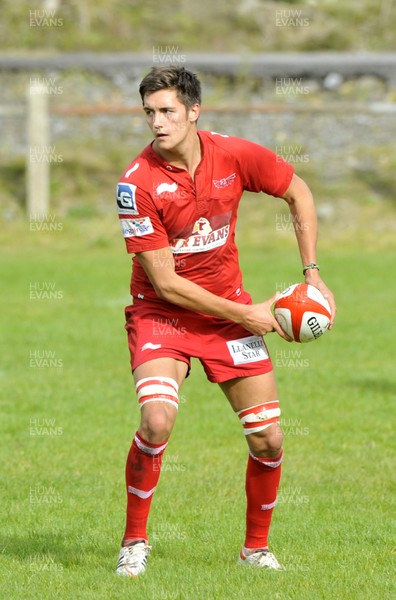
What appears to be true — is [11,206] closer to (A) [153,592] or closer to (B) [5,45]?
(B) [5,45]

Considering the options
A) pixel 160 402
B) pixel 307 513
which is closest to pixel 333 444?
pixel 307 513

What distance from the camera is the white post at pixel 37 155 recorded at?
2256 centimetres

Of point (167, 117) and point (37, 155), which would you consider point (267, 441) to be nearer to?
point (167, 117)

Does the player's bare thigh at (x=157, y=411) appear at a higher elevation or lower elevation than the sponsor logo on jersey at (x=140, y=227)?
lower

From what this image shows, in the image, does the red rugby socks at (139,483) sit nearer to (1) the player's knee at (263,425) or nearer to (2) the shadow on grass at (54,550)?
(2) the shadow on grass at (54,550)

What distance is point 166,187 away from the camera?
262 inches

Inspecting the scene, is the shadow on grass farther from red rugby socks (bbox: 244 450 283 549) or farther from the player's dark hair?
the player's dark hair

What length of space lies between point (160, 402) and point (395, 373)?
6.56 metres

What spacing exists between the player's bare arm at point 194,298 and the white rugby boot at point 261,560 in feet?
4.07

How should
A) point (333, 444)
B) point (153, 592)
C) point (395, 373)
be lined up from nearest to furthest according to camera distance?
point (153, 592)
point (333, 444)
point (395, 373)

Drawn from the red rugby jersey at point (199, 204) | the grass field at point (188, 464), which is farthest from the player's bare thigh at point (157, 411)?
the grass field at point (188, 464)

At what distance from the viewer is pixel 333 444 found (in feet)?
32.2

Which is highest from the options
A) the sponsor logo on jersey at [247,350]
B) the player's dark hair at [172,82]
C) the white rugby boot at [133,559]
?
the player's dark hair at [172,82]

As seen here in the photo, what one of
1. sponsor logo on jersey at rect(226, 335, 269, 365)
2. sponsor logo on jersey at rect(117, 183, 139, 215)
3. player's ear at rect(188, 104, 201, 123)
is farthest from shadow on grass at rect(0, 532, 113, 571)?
player's ear at rect(188, 104, 201, 123)
